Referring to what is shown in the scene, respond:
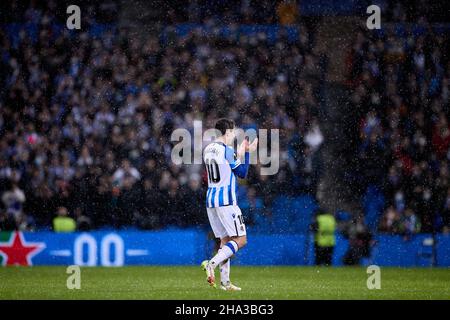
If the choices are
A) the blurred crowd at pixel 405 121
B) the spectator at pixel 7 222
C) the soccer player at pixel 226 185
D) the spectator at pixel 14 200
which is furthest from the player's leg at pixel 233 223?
the spectator at pixel 14 200

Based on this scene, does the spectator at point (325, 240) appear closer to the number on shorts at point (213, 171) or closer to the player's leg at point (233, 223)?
the player's leg at point (233, 223)

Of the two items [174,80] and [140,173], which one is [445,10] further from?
[140,173]

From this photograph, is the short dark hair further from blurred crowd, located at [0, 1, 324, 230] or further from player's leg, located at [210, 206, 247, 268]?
blurred crowd, located at [0, 1, 324, 230]

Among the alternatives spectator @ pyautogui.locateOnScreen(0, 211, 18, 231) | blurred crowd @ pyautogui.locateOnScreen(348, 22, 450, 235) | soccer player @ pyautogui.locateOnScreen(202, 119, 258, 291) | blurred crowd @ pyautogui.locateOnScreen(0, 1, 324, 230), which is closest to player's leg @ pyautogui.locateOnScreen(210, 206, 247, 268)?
soccer player @ pyautogui.locateOnScreen(202, 119, 258, 291)

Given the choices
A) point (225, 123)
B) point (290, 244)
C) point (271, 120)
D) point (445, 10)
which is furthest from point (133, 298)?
point (445, 10)

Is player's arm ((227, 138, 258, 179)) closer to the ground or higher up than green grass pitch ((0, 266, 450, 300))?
higher up

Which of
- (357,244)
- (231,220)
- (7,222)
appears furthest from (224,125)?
(7,222)

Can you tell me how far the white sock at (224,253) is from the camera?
12.7 meters

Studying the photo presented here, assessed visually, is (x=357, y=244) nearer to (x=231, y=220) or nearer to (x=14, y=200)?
(x=231, y=220)

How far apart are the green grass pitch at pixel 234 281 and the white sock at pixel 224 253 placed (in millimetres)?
413

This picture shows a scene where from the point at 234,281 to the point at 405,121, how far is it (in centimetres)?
891

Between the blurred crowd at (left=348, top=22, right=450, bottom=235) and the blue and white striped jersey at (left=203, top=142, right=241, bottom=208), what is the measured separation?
293 inches

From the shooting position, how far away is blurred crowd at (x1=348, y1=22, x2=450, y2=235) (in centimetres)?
2081

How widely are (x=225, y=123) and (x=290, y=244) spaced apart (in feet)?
24.2
